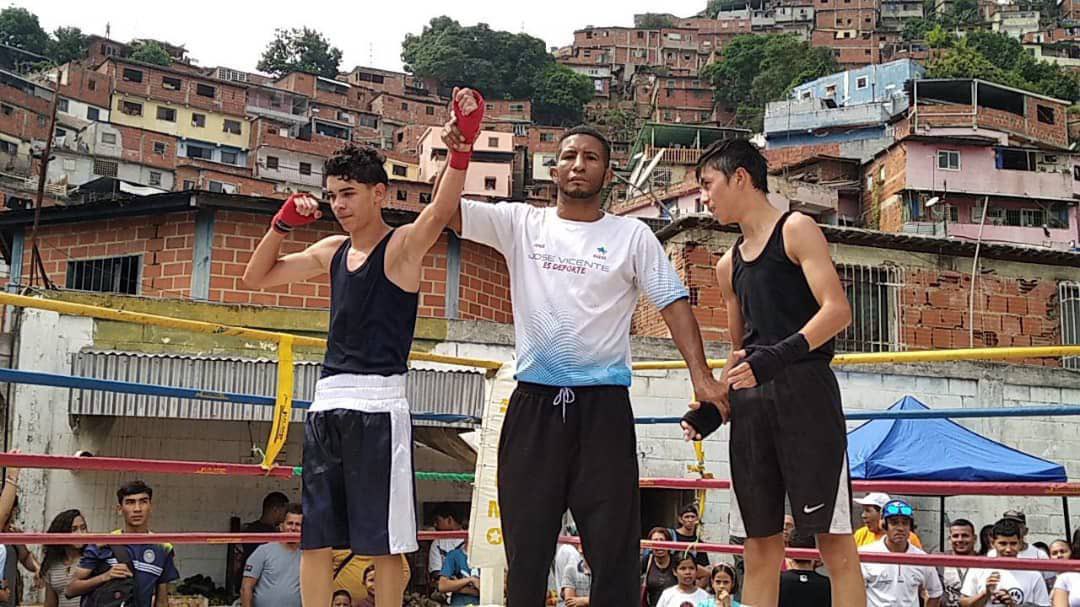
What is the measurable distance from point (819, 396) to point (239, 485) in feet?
41.2

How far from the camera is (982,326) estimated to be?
23.0 metres

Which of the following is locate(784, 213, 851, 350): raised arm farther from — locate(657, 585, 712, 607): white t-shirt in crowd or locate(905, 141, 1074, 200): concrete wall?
locate(905, 141, 1074, 200): concrete wall

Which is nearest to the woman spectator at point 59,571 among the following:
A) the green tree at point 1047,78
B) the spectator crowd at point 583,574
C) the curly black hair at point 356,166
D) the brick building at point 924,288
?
the spectator crowd at point 583,574

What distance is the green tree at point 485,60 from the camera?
9444 cm

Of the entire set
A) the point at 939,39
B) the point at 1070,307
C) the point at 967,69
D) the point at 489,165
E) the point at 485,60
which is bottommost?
the point at 1070,307

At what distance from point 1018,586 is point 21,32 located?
92.3 meters

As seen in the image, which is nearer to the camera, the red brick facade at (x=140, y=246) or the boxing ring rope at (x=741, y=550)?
the boxing ring rope at (x=741, y=550)

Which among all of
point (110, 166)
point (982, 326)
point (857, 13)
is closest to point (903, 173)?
point (982, 326)

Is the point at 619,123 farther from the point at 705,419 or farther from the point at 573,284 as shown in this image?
the point at 573,284

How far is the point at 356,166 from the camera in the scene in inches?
160

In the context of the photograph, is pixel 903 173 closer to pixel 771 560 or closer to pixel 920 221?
pixel 920 221

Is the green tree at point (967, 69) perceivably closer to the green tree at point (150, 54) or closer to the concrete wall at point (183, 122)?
the concrete wall at point (183, 122)

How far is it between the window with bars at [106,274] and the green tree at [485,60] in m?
75.2

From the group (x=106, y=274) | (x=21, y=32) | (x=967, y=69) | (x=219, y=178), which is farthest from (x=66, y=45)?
(x=106, y=274)
